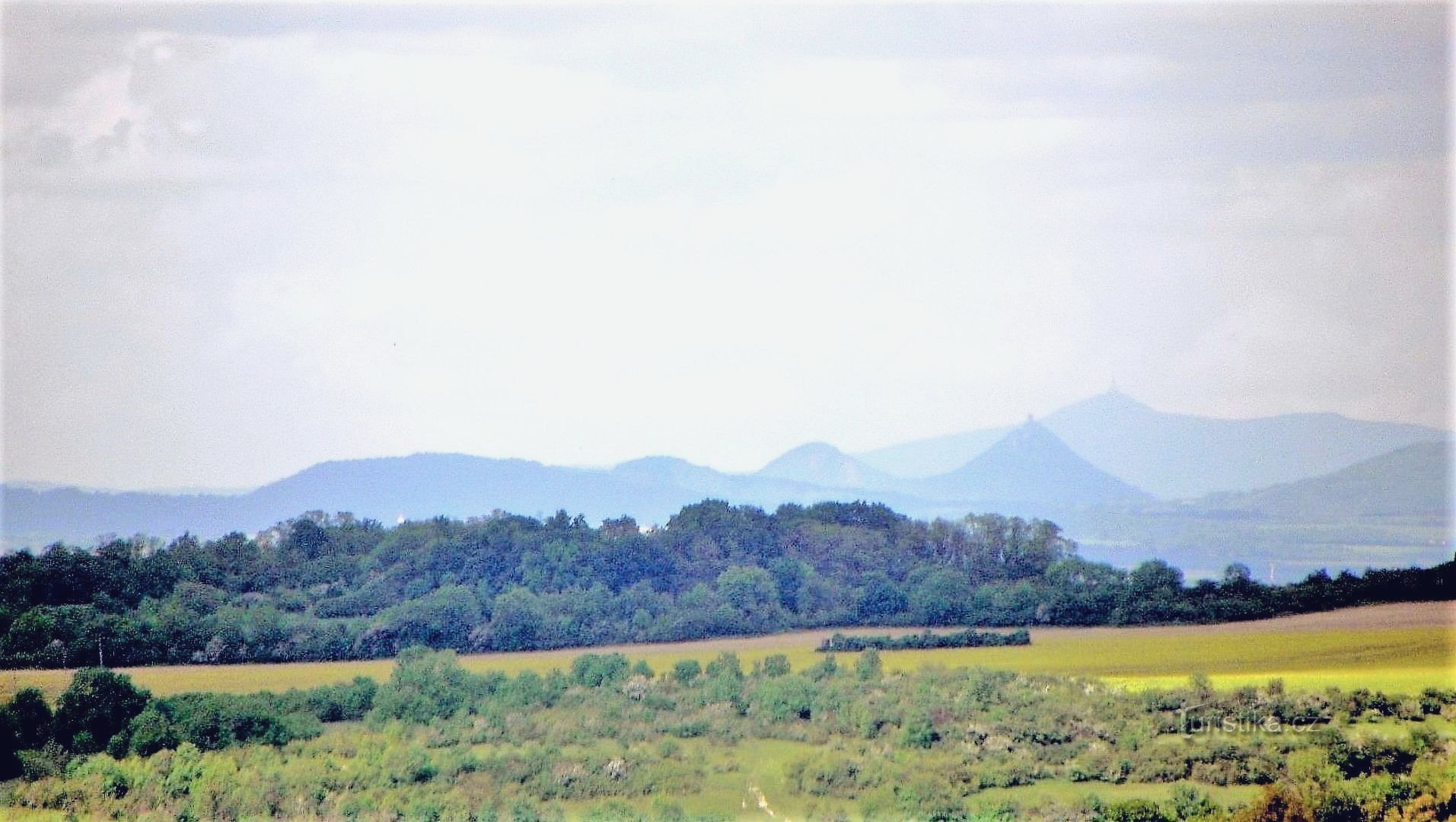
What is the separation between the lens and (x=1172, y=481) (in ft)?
86.6

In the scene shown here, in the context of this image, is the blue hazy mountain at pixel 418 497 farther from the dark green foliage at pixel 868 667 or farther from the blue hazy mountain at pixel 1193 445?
the dark green foliage at pixel 868 667

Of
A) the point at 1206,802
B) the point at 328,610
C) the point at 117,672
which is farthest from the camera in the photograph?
the point at 328,610

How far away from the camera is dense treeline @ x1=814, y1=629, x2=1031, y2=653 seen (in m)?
23.1

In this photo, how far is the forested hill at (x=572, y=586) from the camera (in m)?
23.4

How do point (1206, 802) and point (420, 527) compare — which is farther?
point (420, 527)

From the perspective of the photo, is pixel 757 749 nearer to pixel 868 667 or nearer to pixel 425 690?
pixel 868 667

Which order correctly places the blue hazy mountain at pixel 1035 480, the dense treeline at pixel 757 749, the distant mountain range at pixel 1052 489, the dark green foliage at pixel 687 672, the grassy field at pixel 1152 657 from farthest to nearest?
the blue hazy mountain at pixel 1035 480 < the distant mountain range at pixel 1052 489 < the dark green foliage at pixel 687 672 < the grassy field at pixel 1152 657 < the dense treeline at pixel 757 749

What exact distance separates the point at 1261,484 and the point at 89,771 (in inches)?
638

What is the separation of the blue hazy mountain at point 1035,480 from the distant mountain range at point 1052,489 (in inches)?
1.0

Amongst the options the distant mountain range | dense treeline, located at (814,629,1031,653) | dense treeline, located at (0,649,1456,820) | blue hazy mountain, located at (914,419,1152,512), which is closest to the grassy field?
dense treeline, located at (814,629,1031,653)

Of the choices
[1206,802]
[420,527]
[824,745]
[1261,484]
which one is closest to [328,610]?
[420,527]

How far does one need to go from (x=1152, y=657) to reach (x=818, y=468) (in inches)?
250

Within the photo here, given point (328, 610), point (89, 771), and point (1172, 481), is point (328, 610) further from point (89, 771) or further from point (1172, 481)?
point (1172, 481)

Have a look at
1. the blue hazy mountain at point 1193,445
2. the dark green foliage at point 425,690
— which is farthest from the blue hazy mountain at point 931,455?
the dark green foliage at point 425,690
